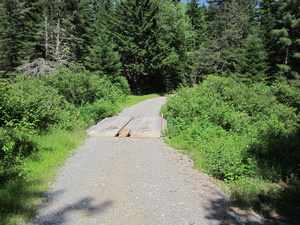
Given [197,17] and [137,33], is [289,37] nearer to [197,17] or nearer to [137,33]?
[197,17]

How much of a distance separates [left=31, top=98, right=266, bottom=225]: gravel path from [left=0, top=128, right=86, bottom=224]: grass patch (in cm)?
19

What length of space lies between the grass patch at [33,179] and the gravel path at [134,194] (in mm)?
191

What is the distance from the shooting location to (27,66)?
62.0 ft

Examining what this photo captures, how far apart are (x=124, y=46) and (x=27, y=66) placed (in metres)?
14.1

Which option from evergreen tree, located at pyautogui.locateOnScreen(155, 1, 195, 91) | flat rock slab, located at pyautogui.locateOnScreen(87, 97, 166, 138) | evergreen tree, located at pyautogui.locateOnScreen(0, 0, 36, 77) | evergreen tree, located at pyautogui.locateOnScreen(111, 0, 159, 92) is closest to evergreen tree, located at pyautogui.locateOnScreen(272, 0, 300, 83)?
evergreen tree, located at pyautogui.locateOnScreen(155, 1, 195, 91)

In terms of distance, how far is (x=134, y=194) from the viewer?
3969 mm

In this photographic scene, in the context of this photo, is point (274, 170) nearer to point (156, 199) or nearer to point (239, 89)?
point (156, 199)

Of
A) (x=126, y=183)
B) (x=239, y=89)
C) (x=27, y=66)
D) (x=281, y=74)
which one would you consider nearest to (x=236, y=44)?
(x=281, y=74)

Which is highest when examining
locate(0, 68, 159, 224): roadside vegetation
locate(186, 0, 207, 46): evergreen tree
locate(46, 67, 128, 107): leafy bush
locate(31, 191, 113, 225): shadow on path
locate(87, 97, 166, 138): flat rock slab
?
locate(186, 0, 207, 46): evergreen tree

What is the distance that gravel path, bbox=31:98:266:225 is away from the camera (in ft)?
10.7

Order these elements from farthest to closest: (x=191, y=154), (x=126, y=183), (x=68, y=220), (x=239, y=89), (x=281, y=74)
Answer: (x=281, y=74) → (x=239, y=89) → (x=191, y=154) → (x=126, y=183) → (x=68, y=220)

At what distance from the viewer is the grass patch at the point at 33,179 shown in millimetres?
3189

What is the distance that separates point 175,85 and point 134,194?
32840 millimetres

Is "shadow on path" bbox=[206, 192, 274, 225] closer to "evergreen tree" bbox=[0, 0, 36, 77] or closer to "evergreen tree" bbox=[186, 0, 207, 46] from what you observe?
"evergreen tree" bbox=[0, 0, 36, 77]
